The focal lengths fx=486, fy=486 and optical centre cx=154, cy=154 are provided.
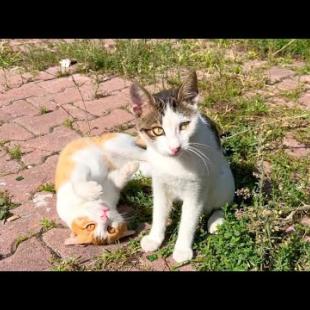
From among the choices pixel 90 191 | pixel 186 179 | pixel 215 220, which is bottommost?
pixel 215 220

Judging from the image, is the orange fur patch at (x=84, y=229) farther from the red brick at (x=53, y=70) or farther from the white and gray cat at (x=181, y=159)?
the red brick at (x=53, y=70)

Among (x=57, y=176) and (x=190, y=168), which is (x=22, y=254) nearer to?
(x=57, y=176)

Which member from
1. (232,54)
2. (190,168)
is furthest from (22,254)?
(232,54)

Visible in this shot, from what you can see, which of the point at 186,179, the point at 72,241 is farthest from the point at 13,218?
the point at 186,179

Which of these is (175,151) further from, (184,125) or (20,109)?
(20,109)

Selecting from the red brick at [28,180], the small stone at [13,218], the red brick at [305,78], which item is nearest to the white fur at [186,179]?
the small stone at [13,218]
